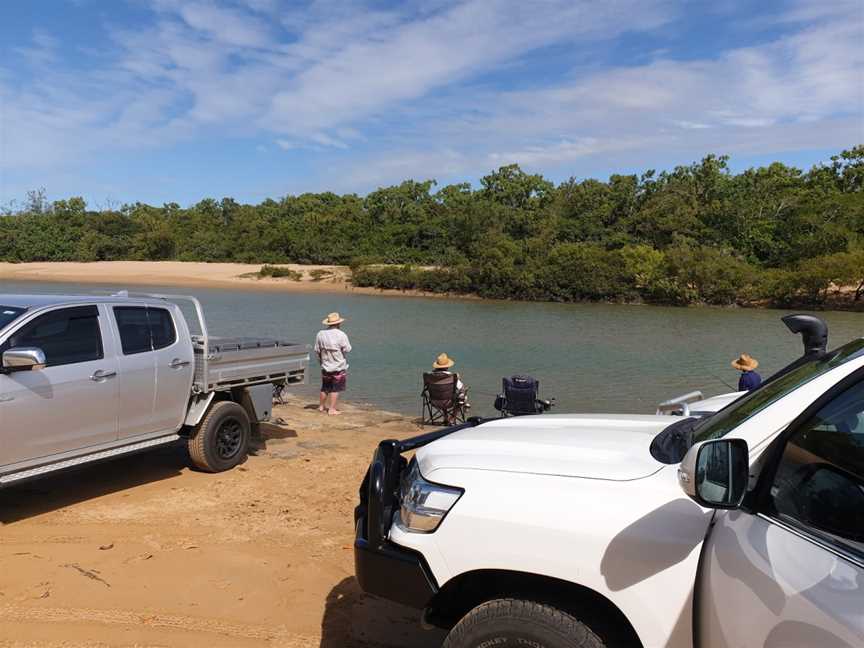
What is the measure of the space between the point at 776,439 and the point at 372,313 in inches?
1578

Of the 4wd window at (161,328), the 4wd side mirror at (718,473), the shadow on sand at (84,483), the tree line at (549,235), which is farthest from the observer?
the tree line at (549,235)

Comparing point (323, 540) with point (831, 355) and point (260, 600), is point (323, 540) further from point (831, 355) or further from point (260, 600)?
point (831, 355)

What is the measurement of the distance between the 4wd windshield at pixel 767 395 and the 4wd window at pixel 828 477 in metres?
0.20

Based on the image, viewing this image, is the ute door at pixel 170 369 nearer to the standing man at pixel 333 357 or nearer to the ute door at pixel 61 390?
the ute door at pixel 61 390

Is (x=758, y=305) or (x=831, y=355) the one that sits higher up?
(x=831, y=355)

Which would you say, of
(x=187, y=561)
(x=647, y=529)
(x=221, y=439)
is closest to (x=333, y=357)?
(x=221, y=439)

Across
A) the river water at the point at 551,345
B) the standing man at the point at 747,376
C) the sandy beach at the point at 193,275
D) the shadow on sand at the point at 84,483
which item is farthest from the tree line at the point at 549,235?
the shadow on sand at the point at 84,483

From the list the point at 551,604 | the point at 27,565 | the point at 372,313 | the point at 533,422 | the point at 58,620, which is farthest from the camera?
the point at 372,313

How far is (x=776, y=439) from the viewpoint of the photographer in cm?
233

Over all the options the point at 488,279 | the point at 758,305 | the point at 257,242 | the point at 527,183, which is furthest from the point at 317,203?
the point at 758,305

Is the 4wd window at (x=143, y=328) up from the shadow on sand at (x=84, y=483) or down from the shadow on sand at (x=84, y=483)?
up

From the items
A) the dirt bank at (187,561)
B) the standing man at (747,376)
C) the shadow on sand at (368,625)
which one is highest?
the standing man at (747,376)

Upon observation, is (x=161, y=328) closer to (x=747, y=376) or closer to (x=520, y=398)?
(x=520, y=398)

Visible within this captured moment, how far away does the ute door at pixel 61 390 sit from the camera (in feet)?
18.6
